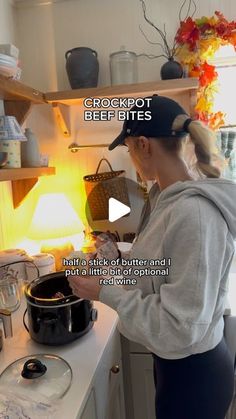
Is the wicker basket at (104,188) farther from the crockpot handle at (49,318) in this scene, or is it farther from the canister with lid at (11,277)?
the crockpot handle at (49,318)

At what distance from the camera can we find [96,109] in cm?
170

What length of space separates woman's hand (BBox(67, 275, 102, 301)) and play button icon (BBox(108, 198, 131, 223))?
2.69 feet

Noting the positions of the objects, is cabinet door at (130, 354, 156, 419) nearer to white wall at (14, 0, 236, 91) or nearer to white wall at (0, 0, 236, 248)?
white wall at (0, 0, 236, 248)

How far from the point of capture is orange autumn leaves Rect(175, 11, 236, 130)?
1.48 metres

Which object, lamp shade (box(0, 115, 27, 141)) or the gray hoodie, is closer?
the gray hoodie

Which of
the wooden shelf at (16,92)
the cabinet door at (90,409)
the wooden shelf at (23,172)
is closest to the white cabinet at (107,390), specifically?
the cabinet door at (90,409)

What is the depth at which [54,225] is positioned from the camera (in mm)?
1585

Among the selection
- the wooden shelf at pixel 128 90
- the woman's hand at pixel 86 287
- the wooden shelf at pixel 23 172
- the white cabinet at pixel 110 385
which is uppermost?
the wooden shelf at pixel 128 90

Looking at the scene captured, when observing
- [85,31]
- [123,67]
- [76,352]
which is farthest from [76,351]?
[85,31]

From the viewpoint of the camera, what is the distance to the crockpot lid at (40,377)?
761mm

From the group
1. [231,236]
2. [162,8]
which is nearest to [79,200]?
[162,8]

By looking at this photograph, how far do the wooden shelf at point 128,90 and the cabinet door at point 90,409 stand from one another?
3.87ft

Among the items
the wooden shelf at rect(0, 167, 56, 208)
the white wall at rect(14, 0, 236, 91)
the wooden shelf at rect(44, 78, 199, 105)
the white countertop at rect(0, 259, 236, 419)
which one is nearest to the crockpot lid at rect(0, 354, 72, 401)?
the white countertop at rect(0, 259, 236, 419)

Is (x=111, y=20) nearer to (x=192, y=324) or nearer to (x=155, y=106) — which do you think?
(x=155, y=106)
